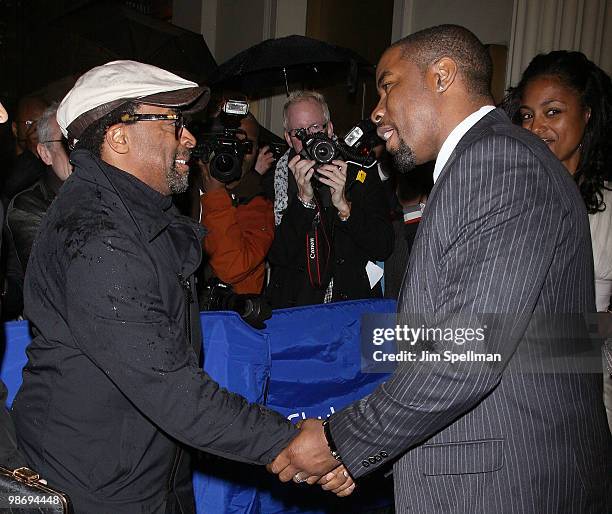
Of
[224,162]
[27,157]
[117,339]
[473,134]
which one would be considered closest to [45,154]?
[27,157]

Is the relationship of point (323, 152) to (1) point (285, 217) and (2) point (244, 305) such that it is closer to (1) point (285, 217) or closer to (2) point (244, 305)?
(1) point (285, 217)

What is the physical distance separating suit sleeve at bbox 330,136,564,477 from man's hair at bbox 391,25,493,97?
40 centimetres

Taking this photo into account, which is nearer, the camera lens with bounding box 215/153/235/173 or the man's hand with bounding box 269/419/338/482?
the man's hand with bounding box 269/419/338/482

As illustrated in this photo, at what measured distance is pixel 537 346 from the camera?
210 centimetres

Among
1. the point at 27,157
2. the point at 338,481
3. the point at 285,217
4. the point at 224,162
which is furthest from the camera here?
the point at 27,157

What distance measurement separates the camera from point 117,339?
2.15 m

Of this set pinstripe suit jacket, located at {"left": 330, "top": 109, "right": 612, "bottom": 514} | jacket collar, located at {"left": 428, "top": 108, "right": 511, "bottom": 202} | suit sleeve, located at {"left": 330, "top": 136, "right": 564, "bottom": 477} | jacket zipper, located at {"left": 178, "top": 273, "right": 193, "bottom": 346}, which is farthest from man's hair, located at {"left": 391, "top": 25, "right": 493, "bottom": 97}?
jacket zipper, located at {"left": 178, "top": 273, "right": 193, "bottom": 346}

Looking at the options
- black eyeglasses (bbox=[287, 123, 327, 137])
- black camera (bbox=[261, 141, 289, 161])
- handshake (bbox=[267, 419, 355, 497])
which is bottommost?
handshake (bbox=[267, 419, 355, 497])

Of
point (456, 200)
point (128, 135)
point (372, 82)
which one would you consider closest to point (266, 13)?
point (372, 82)

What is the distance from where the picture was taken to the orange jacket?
4.19m

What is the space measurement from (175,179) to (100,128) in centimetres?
31

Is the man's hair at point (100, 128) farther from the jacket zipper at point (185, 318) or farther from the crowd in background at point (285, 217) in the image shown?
the crowd in background at point (285, 217)

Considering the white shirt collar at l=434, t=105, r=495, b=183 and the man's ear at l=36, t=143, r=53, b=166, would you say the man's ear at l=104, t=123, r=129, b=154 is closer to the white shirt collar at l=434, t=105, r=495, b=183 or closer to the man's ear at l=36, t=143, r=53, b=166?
the white shirt collar at l=434, t=105, r=495, b=183

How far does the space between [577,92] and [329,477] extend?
6.78 ft
